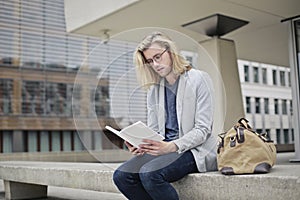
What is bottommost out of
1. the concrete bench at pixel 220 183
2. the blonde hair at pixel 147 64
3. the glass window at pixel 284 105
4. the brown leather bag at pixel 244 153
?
the concrete bench at pixel 220 183

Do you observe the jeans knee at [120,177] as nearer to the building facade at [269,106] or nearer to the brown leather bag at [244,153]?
the brown leather bag at [244,153]

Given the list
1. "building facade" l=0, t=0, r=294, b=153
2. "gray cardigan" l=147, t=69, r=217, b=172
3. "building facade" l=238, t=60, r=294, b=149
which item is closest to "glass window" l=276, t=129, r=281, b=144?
"building facade" l=238, t=60, r=294, b=149

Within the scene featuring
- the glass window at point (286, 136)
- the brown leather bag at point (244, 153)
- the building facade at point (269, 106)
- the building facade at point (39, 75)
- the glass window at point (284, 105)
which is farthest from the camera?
the glass window at point (284, 105)

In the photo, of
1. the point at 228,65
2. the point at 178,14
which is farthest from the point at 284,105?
the point at 178,14

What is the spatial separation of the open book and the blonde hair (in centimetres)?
32

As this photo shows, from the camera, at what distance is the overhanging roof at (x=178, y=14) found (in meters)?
6.81

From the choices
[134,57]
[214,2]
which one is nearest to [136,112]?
[134,57]

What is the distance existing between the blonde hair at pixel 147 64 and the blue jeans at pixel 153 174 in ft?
1.51

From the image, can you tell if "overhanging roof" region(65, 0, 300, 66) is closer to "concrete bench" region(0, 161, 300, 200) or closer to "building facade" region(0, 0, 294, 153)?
"concrete bench" region(0, 161, 300, 200)

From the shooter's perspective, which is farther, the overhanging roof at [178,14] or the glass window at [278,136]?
the glass window at [278,136]

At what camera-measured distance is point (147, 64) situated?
115 inches

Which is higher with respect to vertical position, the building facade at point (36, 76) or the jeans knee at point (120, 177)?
the building facade at point (36, 76)

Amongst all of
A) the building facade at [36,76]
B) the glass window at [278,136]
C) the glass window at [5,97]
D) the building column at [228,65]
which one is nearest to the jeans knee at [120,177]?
the building column at [228,65]

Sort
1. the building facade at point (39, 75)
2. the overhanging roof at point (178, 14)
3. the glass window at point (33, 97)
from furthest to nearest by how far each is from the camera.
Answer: the glass window at point (33, 97)
the building facade at point (39, 75)
the overhanging roof at point (178, 14)
